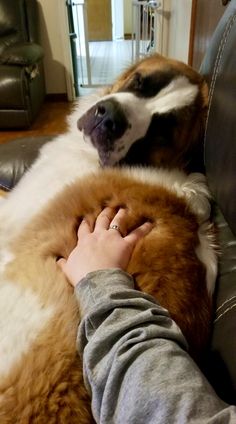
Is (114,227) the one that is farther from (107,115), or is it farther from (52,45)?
(52,45)

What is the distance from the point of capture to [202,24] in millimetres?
2398

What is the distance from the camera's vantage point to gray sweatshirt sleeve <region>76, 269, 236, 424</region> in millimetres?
454

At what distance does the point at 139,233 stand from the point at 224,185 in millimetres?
202

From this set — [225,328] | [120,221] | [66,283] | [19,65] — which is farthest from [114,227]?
[19,65]

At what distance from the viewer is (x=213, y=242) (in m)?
0.85

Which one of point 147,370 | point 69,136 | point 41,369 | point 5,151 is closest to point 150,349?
point 147,370

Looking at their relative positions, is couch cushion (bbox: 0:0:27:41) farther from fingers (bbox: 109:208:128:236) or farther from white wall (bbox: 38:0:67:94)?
fingers (bbox: 109:208:128:236)

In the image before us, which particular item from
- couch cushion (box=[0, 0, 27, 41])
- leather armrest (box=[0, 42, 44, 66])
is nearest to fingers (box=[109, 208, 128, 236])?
leather armrest (box=[0, 42, 44, 66])

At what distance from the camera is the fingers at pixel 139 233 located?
0.77 metres

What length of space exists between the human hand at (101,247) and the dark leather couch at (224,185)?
0.17 metres

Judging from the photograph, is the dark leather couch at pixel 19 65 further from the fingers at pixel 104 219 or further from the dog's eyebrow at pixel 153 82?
the fingers at pixel 104 219

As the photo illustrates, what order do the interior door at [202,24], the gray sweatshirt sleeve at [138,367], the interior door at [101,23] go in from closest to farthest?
the gray sweatshirt sleeve at [138,367] < the interior door at [202,24] < the interior door at [101,23]

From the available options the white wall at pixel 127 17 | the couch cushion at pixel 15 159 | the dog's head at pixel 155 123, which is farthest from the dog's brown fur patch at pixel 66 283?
the white wall at pixel 127 17

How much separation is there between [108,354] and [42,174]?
2.45ft
